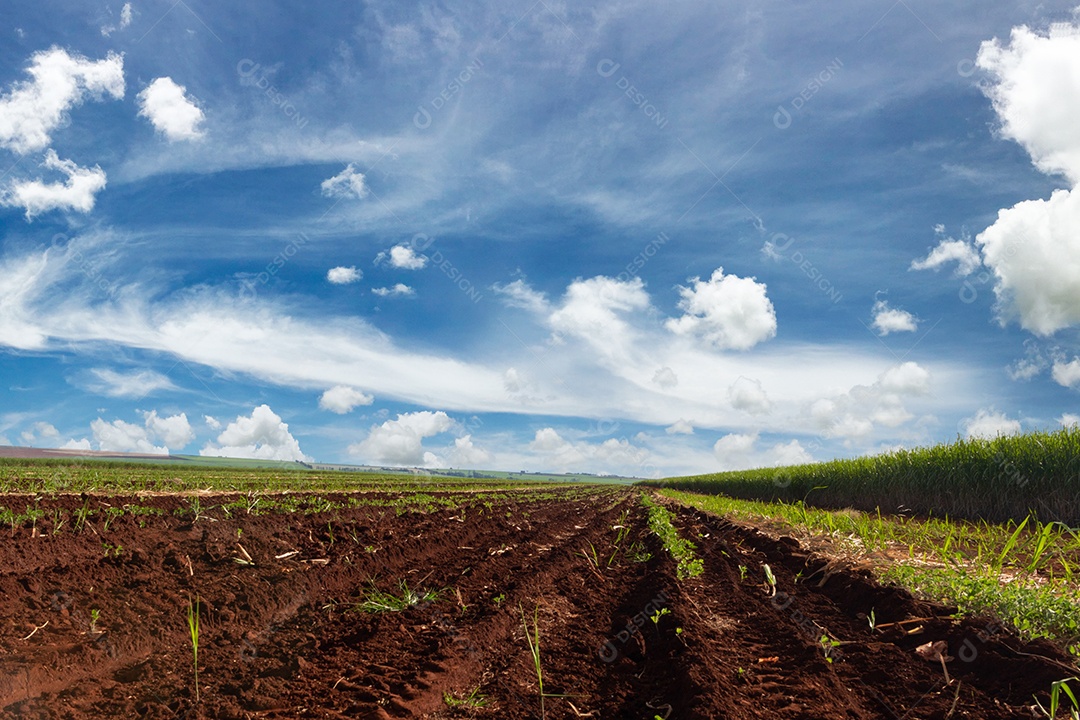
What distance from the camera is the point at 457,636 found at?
4.72m

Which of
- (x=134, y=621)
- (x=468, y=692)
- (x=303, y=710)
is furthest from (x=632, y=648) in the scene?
(x=134, y=621)

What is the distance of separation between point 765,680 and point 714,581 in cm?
341

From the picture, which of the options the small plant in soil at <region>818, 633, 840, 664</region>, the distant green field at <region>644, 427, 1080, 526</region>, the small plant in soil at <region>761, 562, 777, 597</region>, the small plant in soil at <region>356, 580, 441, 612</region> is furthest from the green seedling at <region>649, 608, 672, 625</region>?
the distant green field at <region>644, 427, 1080, 526</region>

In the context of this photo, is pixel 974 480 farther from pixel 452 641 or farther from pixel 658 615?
pixel 452 641

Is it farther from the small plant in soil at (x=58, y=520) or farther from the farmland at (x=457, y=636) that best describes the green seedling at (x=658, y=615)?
the small plant in soil at (x=58, y=520)

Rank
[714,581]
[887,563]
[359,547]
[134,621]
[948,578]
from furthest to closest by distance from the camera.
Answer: [359,547], [714,581], [887,563], [948,578], [134,621]

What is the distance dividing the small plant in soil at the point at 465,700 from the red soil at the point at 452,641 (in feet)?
0.17

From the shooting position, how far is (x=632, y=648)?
472 cm

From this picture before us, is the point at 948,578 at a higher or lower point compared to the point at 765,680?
higher

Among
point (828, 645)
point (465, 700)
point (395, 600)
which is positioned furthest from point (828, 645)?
point (395, 600)

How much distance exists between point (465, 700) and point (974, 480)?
56.3 ft

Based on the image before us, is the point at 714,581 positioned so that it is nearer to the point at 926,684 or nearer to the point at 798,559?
the point at 798,559

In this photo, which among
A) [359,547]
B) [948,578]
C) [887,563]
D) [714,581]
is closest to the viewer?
[948,578]

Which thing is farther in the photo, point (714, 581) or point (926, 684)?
point (714, 581)
